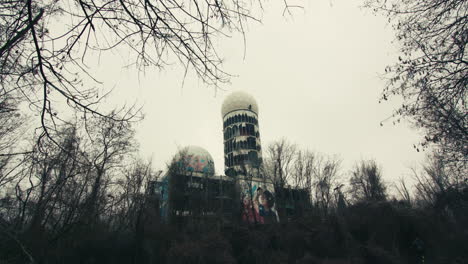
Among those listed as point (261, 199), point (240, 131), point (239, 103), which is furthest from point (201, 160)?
point (239, 103)

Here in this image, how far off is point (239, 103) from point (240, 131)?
6063 millimetres

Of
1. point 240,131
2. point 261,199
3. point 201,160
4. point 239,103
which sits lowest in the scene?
point 261,199

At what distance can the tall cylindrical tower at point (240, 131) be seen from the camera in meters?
44.3

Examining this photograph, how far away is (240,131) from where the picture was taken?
46.0 m

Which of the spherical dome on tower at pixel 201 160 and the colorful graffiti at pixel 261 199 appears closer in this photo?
the colorful graffiti at pixel 261 199

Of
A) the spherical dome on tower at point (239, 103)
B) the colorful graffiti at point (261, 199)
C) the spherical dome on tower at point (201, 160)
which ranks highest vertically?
the spherical dome on tower at point (239, 103)

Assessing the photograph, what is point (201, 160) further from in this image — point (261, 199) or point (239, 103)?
point (239, 103)

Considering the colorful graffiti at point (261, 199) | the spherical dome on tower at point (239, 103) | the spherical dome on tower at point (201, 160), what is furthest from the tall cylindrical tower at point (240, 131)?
the colorful graffiti at point (261, 199)

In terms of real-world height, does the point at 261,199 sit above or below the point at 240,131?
below

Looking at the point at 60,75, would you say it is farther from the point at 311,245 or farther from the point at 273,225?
the point at 273,225

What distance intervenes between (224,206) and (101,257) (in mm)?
19357

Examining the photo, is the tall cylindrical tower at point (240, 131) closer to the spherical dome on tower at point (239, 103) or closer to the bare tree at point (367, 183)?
the spherical dome on tower at point (239, 103)

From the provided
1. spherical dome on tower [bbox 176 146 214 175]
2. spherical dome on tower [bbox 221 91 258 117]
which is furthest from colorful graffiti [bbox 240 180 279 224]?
spherical dome on tower [bbox 221 91 258 117]

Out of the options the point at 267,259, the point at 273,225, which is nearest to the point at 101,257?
the point at 267,259
